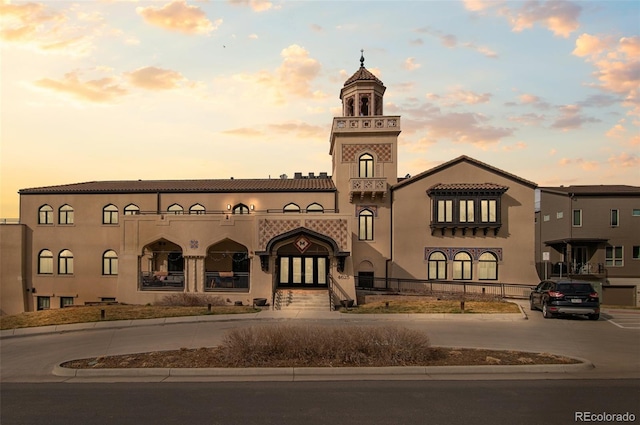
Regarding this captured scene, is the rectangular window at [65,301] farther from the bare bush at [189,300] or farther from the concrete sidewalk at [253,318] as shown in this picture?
the concrete sidewalk at [253,318]

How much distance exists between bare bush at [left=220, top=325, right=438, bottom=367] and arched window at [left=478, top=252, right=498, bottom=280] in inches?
943

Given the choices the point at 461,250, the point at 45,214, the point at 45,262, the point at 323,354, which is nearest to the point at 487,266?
the point at 461,250

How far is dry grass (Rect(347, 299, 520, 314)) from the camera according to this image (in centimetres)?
2505

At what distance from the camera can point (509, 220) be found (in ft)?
120

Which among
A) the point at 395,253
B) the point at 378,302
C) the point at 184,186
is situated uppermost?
the point at 184,186

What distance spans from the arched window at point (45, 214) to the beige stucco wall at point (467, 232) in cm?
2653

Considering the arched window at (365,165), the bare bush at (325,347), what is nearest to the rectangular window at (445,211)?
the arched window at (365,165)

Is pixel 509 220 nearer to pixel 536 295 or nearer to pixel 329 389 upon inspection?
pixel 536 295

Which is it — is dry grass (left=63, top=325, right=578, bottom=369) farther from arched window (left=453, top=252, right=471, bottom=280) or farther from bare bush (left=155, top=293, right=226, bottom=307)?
arched window (left=453, top=252, right=471, bottom=280)

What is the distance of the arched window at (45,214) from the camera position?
39.2 m

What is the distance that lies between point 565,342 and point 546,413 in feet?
29.1

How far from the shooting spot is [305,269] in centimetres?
3369

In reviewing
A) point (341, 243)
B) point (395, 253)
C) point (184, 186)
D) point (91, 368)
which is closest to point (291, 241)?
point (341, 243)

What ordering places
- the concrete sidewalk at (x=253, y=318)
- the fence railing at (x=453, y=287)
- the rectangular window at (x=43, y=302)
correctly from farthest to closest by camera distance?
1. the rectangular window at (x=43, y=302)
2. the fence railing at (x=453, y=287)
3. the concrete sidewalk at (x=253, y=318)
